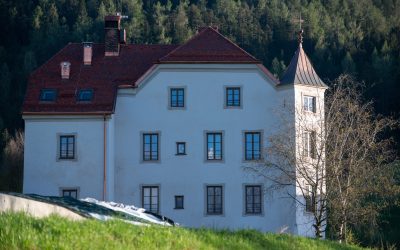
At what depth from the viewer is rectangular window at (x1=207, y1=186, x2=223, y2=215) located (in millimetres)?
42969

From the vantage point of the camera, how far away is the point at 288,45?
102m

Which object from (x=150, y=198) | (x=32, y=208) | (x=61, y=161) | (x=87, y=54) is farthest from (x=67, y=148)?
(x=32, y=208)

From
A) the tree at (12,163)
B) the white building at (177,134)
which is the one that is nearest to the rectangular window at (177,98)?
the white building at (177,134)

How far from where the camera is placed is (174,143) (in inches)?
1703

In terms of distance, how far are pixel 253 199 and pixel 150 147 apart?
215 inches

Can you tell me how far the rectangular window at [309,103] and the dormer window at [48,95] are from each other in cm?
1187

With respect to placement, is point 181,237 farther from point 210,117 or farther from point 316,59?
point 316,59

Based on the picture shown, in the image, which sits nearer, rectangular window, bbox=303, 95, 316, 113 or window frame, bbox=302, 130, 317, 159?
window frame, bbox=302, 130, 317, 159

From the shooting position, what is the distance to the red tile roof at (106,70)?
42.8 metres

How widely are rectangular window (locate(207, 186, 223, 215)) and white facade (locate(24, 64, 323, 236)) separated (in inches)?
9.7

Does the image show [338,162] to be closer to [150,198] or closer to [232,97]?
[232,97]

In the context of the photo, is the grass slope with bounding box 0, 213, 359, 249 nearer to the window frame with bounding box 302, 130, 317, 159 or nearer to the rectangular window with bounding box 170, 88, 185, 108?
the window frame with bounding box 302, 130, 317, 159

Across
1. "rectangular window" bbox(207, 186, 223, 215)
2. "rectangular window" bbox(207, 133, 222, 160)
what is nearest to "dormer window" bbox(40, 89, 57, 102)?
"rectangular window" bbox(207, 133, 222, 160)

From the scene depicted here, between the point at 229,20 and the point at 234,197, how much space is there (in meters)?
67.0
